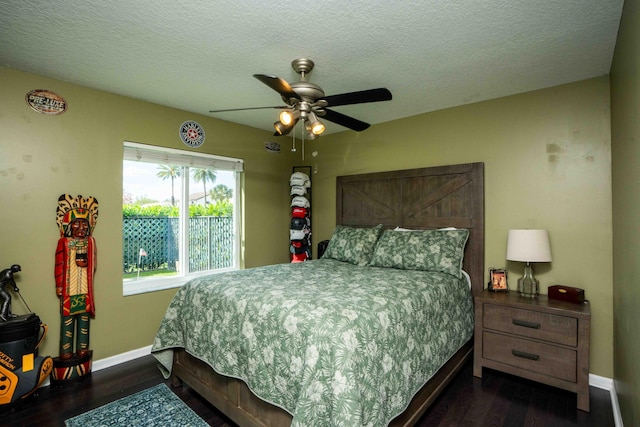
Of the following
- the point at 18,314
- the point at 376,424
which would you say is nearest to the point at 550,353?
the point at 376,424

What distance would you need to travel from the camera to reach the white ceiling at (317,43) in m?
1.73

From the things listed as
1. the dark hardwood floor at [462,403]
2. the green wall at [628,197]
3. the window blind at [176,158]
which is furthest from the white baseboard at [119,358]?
the green wall at [628,197]

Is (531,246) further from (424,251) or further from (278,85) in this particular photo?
(278,85)

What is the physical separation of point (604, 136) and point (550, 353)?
1718mm

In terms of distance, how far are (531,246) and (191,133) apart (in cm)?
343

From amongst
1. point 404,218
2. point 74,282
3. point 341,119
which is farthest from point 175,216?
point 404,218

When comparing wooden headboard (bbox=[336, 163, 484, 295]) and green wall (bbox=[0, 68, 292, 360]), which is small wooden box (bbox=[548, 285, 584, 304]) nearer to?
wooden headboard (bbox=[336, 163, 484, 295])

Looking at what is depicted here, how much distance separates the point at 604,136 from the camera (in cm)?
248

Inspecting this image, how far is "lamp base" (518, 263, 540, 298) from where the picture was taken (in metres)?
2.62

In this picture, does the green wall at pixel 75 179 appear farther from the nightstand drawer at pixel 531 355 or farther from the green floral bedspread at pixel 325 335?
the nightstand drawer at pixel 531 355

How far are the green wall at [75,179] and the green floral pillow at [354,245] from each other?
5.83ft

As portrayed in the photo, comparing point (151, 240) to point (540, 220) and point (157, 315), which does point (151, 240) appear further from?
point (540, 220)

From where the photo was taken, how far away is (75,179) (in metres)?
2.73

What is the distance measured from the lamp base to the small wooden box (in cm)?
11
